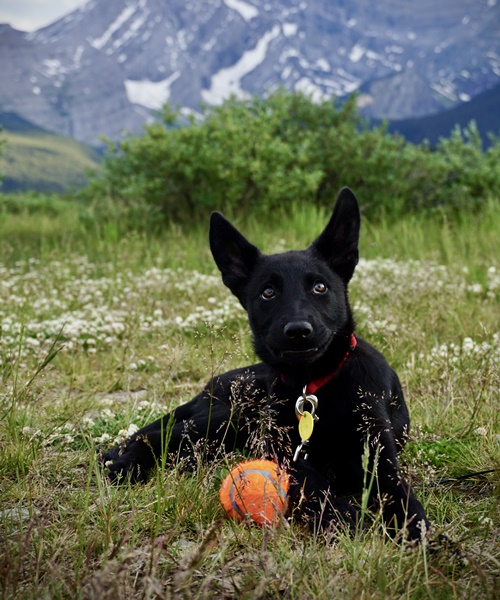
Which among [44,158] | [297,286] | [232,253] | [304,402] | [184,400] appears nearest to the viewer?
[304,402]

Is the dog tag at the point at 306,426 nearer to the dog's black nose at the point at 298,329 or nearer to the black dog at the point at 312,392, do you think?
the black dog at the point at 312,392

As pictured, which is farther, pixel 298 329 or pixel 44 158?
pixel 44 158

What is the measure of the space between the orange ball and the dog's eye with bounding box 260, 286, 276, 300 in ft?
2.77

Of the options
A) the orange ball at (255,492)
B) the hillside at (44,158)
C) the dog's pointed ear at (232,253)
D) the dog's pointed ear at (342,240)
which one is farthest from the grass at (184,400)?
the hillside at (44,158)

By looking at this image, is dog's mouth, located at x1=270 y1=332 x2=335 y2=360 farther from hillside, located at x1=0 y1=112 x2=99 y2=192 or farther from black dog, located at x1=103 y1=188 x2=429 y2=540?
hillside, located at x1=0 y1=112 x2=99 y2=192

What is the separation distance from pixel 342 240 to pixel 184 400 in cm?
164

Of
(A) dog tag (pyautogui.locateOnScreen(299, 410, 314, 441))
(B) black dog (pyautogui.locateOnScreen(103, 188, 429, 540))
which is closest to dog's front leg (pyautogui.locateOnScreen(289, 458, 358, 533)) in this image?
(B) black dog (pyautogui.locateOnScreen(103, 188, 429, 540))

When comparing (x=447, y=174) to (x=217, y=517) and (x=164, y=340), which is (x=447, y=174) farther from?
(x=217, y=517)

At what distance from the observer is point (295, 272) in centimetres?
317

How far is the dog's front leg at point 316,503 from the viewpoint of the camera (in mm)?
2531

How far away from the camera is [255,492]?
258cm

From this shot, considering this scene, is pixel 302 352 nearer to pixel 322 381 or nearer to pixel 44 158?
pixel 322 381

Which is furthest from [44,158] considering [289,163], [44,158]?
[289,163]

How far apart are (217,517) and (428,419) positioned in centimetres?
147
